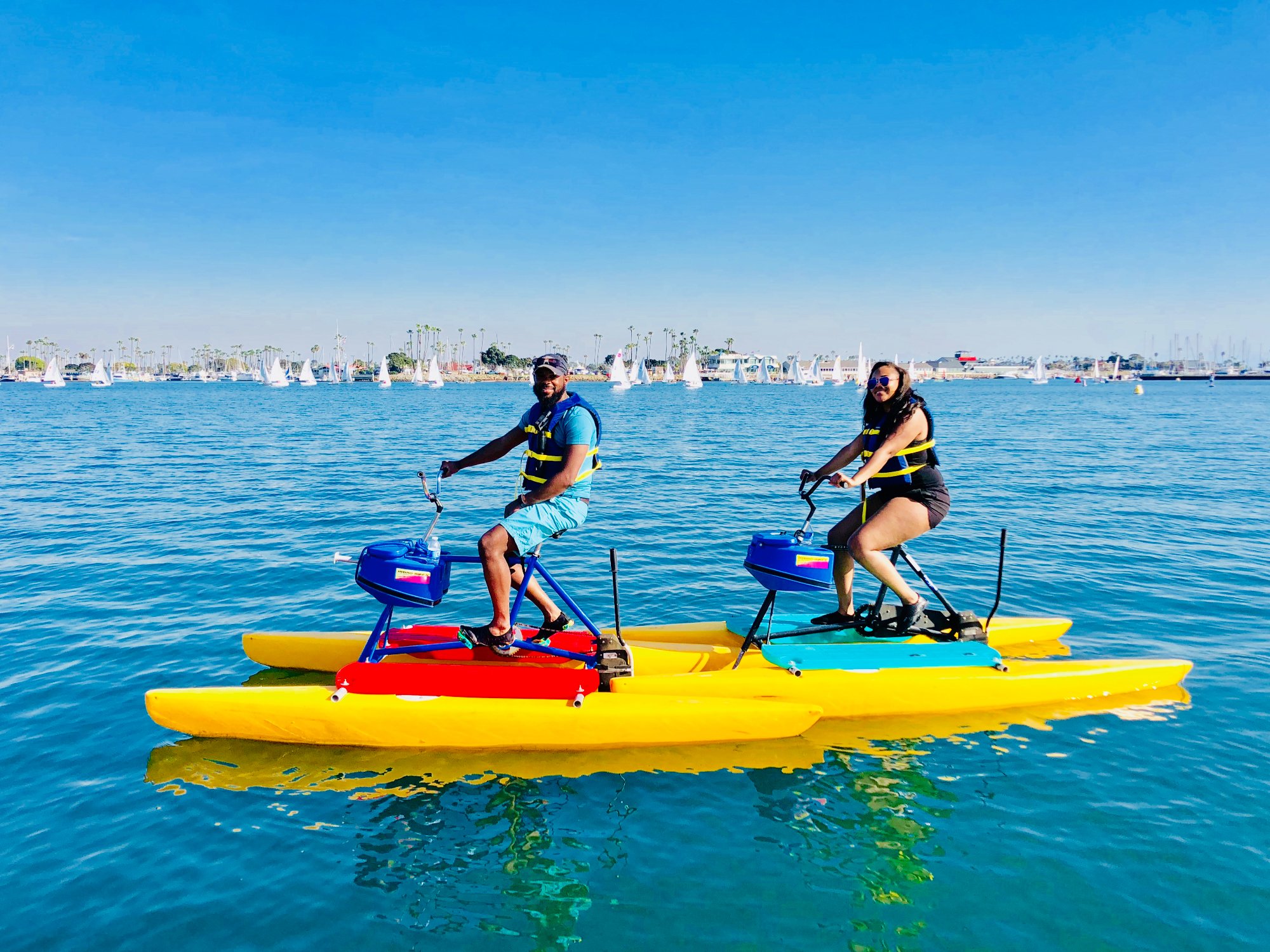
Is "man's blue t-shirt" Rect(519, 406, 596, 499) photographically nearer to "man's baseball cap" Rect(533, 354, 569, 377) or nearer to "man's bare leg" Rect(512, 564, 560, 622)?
"man's baseball cap" Rect(533, 354, 569, 377)

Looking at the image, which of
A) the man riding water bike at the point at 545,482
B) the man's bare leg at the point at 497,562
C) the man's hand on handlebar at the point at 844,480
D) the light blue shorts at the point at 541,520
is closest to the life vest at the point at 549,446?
the man riding water bike at the point at 545,482

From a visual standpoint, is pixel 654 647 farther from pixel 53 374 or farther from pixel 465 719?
pixel 53 374

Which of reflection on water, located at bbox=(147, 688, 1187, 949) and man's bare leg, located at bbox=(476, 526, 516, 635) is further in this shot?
man's bare leg, located at bbox=(476, 526, 516, 635)

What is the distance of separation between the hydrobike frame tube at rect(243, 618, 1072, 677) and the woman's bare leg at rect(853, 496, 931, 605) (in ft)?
2.74

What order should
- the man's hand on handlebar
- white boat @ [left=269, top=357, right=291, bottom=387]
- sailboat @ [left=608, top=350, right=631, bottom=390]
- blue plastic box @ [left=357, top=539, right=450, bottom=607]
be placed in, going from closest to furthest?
blue plastic box @ [left=357, top=539, right=450, bottom=607] < the man's hand on handlebar < sailboat @ [left=608, top=350, right=631, bottom=390] < white boat @ [left=269, top=357, right=291, bottom=387]

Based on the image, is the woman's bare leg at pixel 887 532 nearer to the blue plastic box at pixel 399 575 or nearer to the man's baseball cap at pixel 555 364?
the man's baseball cap at pixel 555 364

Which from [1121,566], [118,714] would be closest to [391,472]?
[118,714]

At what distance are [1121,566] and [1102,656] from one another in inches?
175

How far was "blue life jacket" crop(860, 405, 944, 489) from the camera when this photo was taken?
6.12 m

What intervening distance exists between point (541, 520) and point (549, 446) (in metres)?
0.57

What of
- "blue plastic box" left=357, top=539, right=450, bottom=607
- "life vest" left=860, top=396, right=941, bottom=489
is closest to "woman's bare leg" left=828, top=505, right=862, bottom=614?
"life vest" left=860, top=396, right=941, bottom=489

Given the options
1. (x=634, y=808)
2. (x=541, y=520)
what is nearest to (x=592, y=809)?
(x=634, y=808)

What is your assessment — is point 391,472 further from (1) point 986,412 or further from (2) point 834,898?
(1) point 986,412

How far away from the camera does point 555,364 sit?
581cm
